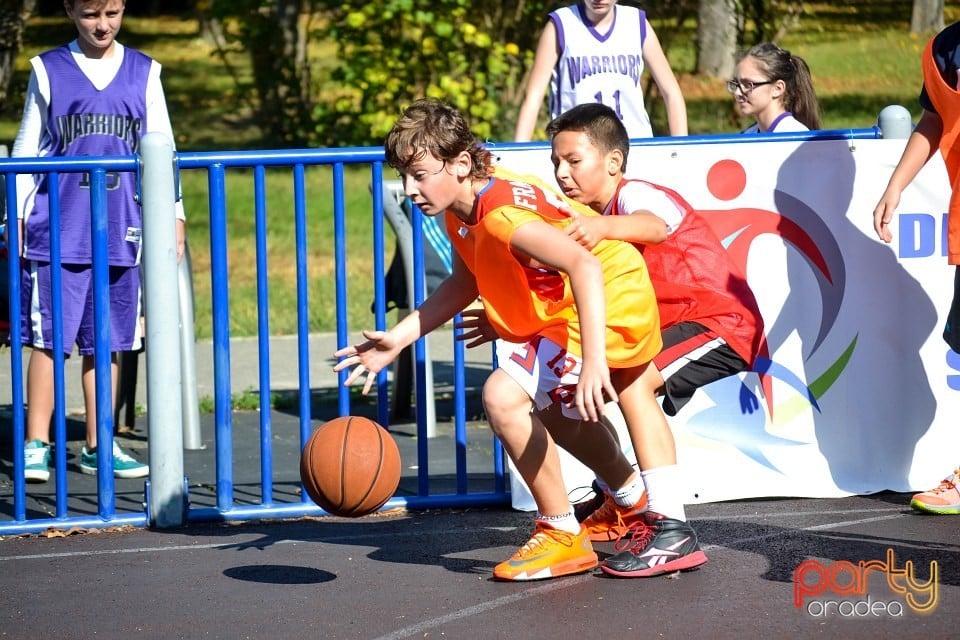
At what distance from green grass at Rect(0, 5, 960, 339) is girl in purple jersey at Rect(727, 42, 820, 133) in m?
3.02

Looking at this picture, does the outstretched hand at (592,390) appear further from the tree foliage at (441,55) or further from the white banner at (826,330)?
the tree foliage at (441,55)

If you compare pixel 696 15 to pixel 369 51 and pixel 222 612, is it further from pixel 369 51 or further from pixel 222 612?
pixel 222 612

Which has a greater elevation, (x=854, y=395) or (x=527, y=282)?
(x=527, y=282)

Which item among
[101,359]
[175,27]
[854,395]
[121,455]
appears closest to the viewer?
[101,359]

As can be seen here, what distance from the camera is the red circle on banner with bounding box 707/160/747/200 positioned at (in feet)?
19.0

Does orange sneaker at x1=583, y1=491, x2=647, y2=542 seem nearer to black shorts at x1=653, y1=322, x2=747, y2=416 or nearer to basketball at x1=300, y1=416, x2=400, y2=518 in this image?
black shorts at x1=653, y1=322, x2=747, y2=416

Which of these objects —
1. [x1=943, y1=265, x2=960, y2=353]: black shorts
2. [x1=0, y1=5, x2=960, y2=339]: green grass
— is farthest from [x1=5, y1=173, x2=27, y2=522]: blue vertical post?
[x1=943, y1=265, x2=960, y2=353]: black shorts

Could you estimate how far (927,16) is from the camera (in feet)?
95.4

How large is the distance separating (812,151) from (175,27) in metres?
40.3

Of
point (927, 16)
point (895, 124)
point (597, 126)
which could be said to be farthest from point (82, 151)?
point (927, 16)

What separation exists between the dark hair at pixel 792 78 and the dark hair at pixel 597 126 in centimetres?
182

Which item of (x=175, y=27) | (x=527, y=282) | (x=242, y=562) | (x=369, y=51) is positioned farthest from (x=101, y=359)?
(x=175, y=27)

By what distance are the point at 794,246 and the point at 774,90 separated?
112 cm

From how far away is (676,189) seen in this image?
18.9ft
